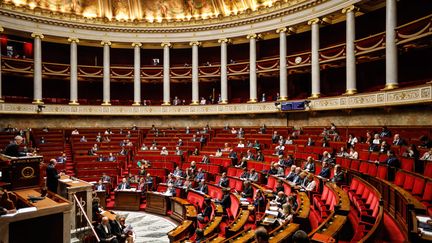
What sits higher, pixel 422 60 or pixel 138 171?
pixel 422 60

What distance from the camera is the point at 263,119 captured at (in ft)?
69.4

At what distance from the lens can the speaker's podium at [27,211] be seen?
5.30m

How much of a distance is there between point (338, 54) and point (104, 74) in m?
16.2

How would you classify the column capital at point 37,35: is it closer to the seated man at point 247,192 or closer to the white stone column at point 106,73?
the white stone column at point 106,73

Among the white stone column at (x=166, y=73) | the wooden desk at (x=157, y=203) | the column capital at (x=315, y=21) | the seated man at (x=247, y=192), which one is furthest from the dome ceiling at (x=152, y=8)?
the seated man at (x=247, y=192)

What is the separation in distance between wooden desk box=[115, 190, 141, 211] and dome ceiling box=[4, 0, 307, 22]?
1460cm

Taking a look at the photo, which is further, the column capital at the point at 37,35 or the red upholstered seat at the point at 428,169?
the column capital at the point at 37,35

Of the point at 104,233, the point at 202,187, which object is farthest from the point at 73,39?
the point at 104,233

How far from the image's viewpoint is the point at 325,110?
A: 17.5m

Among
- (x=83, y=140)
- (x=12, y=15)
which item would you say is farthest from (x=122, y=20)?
(x=83, y=140)

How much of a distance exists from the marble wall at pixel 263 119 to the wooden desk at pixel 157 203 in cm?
1008

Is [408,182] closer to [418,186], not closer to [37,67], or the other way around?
[418,186]

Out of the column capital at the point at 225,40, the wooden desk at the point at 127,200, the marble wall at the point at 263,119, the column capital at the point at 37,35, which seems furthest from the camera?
the column capital at the point at 225,40

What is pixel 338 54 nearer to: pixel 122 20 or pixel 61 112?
pixel 122 20
